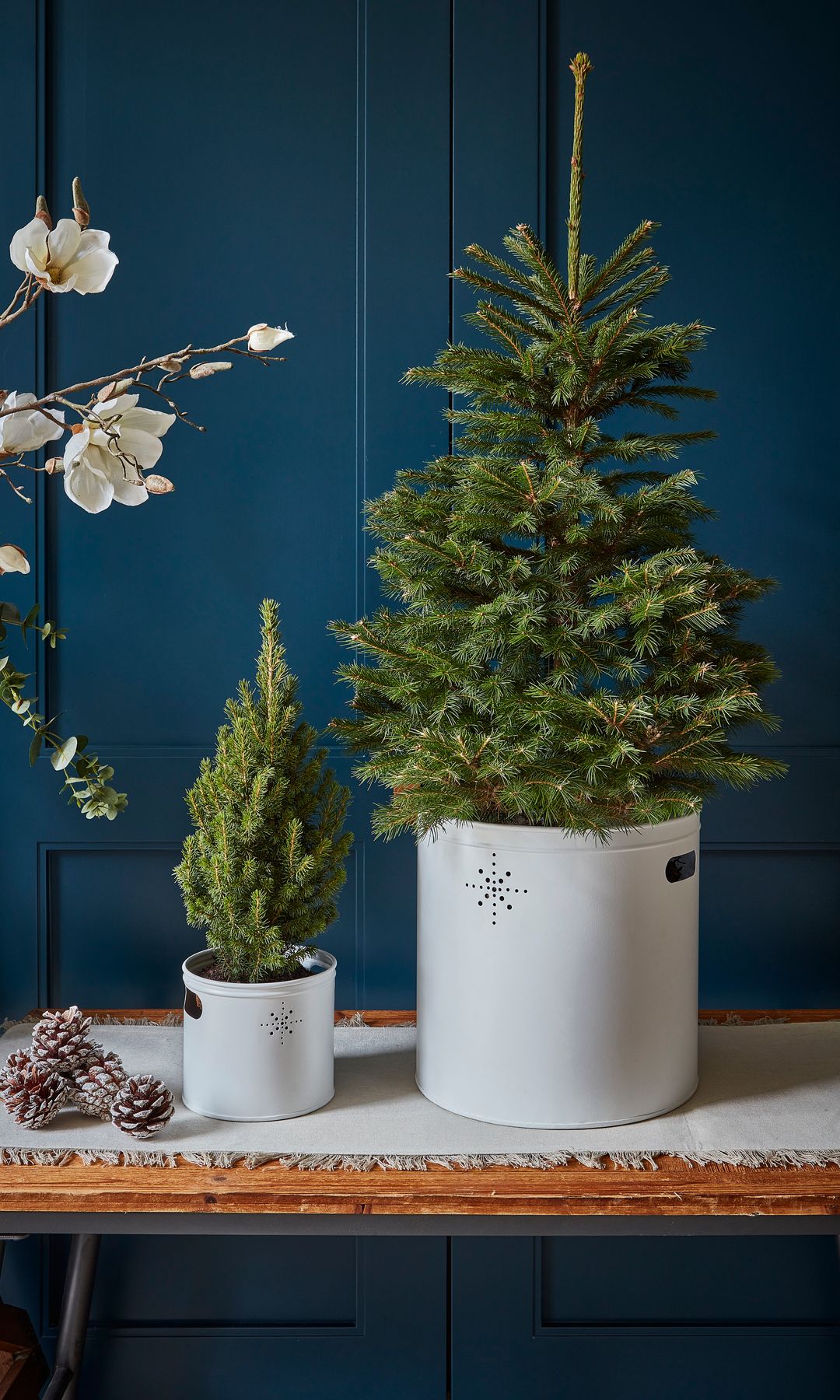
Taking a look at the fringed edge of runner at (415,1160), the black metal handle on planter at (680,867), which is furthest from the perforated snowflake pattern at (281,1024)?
the black metal handle on planter at (680,867)

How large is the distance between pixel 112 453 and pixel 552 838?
498mm

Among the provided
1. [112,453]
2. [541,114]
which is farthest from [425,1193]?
[541,114]

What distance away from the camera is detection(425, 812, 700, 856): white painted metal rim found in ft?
2.98

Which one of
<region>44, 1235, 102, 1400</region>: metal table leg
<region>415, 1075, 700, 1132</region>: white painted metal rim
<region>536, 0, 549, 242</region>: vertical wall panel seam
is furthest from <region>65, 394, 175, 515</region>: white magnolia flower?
<region>44, 1235, 102, 1400</region>: metal table leg

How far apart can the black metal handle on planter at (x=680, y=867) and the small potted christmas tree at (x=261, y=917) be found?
322 mm

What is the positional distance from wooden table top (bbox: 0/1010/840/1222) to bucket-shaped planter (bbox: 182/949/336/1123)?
9 centimetres

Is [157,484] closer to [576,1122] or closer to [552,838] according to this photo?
[552,838]

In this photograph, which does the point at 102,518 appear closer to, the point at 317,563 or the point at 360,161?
the point at 317,563

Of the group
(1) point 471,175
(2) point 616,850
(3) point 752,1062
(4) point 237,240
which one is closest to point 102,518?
(4) point 237,240

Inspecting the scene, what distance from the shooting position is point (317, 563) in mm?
1356

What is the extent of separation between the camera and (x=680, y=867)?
0.97 meters

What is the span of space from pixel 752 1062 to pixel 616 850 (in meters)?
0.37

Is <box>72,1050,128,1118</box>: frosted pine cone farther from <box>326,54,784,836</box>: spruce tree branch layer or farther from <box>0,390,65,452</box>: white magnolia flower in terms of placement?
<box>0,390,65,452</box>: white magnolia flower

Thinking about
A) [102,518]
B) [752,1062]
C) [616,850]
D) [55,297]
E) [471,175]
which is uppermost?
[471,175]
